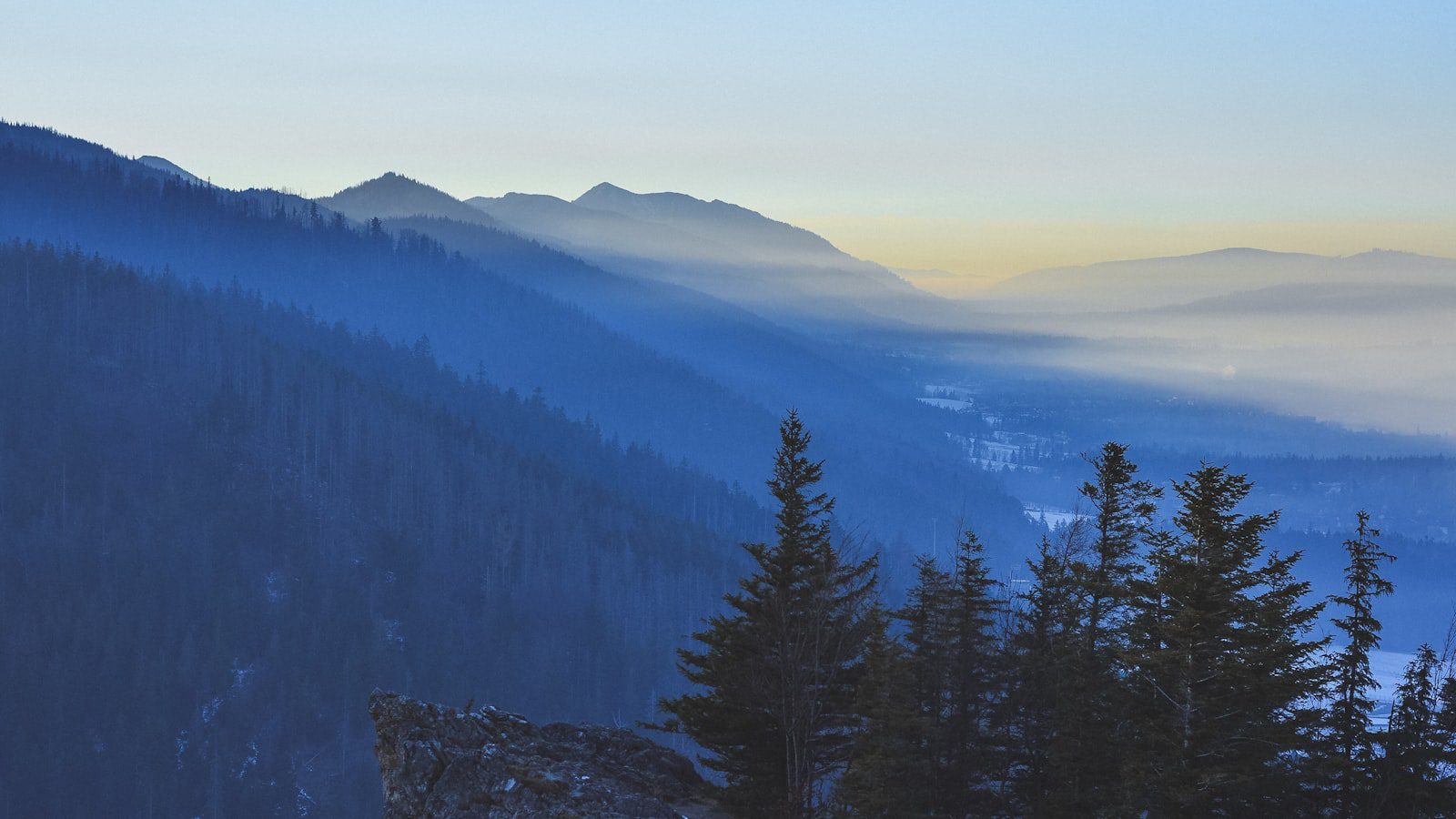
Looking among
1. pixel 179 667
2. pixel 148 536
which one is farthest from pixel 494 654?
pixel 148 536

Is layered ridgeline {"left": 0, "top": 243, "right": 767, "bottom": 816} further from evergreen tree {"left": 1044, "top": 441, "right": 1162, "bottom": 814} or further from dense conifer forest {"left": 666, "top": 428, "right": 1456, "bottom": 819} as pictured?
evergreen tree {"left": 1044, "top": 441, "right": 1162, "bottom": 814}

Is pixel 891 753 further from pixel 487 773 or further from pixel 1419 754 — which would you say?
pixel 1419 754

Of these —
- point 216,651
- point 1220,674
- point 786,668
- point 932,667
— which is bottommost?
point 216,651

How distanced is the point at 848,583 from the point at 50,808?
479 feet

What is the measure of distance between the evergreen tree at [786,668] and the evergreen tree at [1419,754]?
13.2m

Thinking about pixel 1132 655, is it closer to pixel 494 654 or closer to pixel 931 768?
pixel 931 768

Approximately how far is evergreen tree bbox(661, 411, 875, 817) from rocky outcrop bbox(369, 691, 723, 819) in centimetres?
267

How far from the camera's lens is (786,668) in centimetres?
3238

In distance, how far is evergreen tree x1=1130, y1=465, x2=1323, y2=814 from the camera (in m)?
25.1

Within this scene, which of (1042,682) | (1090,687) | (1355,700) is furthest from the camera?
(1042,682)

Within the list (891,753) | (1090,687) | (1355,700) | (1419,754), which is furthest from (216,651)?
(1419,754)

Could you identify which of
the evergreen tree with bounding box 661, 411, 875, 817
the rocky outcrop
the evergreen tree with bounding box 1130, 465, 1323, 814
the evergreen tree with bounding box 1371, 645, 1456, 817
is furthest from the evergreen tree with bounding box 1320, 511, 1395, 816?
the rocky outcrop

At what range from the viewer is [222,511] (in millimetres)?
195250

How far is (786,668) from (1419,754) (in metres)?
15.4
